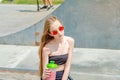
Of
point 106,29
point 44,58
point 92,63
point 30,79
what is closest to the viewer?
point 44,58

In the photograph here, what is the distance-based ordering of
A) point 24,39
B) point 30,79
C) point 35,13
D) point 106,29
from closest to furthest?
point 30,79
point 106,29
point 24,39
point 35,13

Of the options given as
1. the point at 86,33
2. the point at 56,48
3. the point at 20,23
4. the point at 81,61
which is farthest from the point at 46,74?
the point at 20,23

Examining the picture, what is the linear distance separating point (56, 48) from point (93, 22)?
12.6 feet

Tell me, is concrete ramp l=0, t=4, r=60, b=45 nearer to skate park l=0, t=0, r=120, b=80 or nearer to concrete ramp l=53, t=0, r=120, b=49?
skate park l=0, t=0, r=120, b=80

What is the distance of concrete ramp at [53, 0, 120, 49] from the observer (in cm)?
691

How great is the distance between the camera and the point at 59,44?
10.8 feet

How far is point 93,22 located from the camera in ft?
23.0

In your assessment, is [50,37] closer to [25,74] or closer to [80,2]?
[25,74]

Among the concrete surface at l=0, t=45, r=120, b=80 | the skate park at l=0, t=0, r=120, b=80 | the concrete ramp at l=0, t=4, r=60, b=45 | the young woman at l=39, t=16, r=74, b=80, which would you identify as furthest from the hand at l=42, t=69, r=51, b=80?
the concrete ramp at l=0, t=4, r=60, b=45

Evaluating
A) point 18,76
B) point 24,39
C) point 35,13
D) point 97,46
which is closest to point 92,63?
point 97,46

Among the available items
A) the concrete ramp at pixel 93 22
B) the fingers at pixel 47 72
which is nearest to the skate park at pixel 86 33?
the concrete ramp at pixel 93 22

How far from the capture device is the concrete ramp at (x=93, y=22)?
22.7 feet

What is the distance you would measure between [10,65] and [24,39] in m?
1.45

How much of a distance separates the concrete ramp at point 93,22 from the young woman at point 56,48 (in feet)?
12.2
